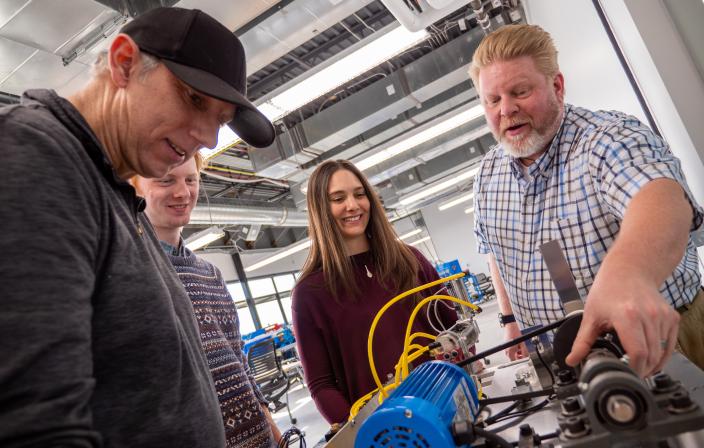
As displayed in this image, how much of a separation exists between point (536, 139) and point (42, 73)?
2.56m

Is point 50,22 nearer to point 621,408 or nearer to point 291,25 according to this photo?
point 291,25

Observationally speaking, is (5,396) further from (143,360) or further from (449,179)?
(449,179)

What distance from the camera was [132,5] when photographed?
7.24 ft

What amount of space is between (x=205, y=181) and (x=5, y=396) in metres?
6.57

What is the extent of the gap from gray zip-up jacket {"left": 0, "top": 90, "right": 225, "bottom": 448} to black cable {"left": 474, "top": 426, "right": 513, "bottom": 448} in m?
0.42

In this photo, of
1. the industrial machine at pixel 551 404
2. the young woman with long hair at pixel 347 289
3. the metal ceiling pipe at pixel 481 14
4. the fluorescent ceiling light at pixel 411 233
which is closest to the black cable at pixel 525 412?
the industrial machine at pixel 551 404

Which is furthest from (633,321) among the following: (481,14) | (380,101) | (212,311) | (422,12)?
(380,101)

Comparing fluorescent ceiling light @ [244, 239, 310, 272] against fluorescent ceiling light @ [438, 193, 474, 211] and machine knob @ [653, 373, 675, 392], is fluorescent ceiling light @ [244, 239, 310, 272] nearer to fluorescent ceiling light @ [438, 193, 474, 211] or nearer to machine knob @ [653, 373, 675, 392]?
fluorescent ceiling light @ [438, 193, 474, 211]

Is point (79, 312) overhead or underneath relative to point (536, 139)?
underneath

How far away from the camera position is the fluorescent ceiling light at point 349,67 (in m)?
2.69

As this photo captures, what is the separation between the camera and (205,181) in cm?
660

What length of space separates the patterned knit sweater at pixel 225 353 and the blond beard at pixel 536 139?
3.44 ft

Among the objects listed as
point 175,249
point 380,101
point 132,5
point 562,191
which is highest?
point 132,5

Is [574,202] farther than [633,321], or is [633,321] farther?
[574,202]
